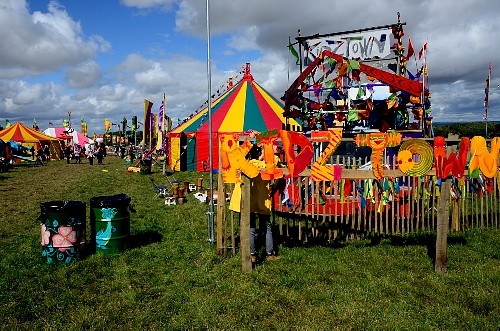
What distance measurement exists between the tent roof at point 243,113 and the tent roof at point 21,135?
16.5 metres

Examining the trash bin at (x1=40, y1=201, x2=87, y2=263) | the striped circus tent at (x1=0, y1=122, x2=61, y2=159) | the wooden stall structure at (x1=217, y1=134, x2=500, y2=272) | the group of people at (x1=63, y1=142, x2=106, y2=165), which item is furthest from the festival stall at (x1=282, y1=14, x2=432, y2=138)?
the striped circus tent at (x1=0, y1=122, x2=61, y2=159)

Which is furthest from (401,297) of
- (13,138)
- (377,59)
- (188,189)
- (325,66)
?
(13,138)

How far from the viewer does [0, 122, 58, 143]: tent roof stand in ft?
98.0

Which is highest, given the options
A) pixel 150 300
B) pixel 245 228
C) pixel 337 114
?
pixel 337 114

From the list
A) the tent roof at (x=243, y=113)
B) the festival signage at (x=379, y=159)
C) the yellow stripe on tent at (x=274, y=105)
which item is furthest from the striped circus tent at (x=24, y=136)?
the festival signage at (x=379, y=159)

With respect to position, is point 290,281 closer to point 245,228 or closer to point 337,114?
point 245,228

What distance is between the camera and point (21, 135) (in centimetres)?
3023

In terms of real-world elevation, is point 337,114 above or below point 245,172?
above

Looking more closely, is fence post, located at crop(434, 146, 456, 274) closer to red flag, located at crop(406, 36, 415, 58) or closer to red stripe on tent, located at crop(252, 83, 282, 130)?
red flag, located at crop(406, 36, 415, 58)

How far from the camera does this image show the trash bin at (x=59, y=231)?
18.0ft

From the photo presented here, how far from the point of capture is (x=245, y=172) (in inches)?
202

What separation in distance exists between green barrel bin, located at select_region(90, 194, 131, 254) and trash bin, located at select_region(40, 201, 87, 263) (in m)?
0.31

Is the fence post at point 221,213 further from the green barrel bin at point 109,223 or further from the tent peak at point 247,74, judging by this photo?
the tent peak at point 247,74

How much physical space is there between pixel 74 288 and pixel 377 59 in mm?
9900
